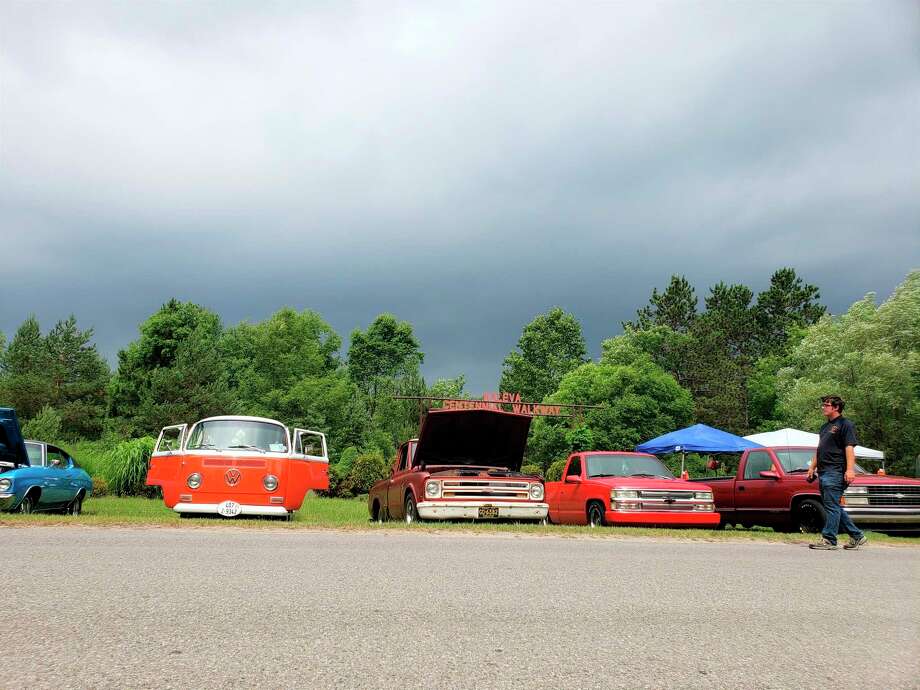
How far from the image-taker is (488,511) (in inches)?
570

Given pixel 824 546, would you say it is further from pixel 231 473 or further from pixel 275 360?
pixel 275 360

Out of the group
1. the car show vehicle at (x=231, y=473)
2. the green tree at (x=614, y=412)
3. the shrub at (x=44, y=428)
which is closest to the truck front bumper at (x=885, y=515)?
the car show vehicle at (x=231, y=473)

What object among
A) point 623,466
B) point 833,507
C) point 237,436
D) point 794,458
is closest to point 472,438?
point 623,466

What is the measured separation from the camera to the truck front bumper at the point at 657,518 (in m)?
14.8

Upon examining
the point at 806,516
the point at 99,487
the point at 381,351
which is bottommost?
the point at 806,516

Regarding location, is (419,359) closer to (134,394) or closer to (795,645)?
(134,394)

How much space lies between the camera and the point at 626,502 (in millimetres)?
14914

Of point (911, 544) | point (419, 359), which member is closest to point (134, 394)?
point (419, 359)

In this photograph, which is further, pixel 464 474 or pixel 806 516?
pixel 806 516

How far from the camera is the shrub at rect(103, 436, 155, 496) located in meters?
32.9

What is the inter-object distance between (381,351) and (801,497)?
77.4 m

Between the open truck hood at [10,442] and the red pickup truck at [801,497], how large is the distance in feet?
45.2

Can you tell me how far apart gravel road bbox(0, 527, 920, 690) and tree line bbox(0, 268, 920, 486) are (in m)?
30.5

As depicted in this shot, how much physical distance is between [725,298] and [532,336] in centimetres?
1978
